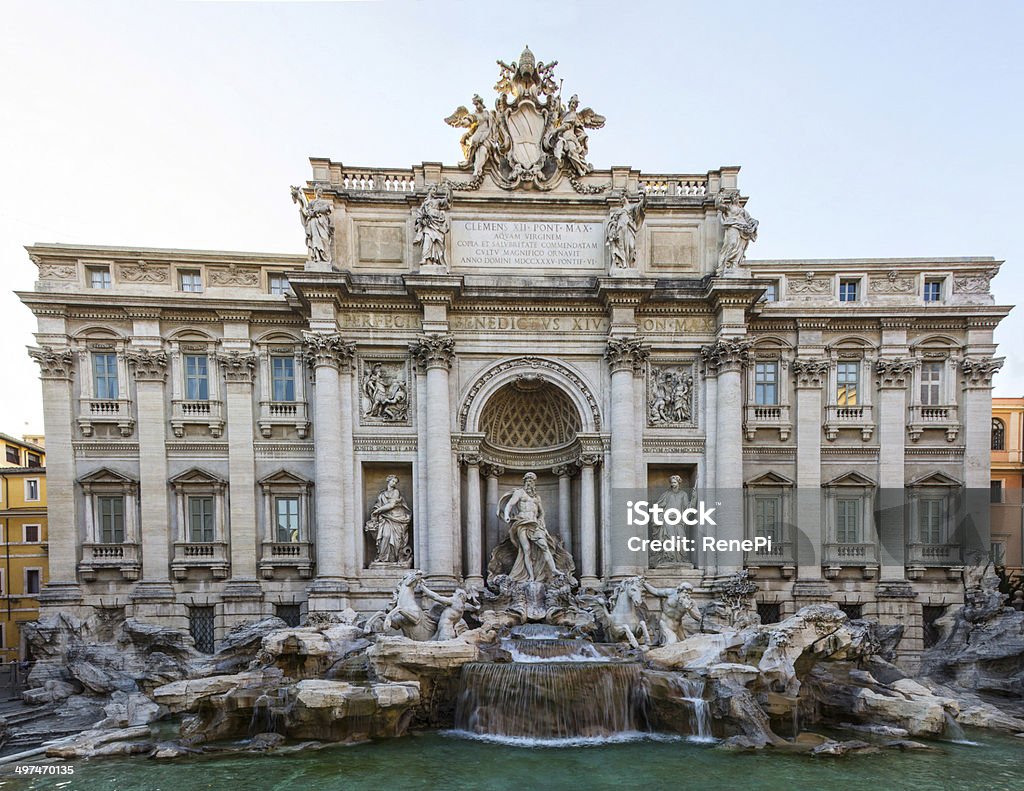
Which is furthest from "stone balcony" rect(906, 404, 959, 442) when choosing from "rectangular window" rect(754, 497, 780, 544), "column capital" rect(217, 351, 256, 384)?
"column capital" rect(217, 351, 256, 384)

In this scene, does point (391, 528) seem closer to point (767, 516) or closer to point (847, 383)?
point (767, 516)

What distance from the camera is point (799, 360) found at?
57.8 feet

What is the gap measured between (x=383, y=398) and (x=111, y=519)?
902 centimetres

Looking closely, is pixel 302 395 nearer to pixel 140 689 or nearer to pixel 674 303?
pixel 140 689

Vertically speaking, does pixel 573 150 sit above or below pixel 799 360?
above

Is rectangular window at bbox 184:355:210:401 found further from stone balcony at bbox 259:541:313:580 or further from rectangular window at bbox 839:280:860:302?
rectangular window at bbox 839:280:860:302

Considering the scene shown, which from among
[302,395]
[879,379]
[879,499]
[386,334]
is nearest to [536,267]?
[386,334]

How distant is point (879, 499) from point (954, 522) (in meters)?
2.43

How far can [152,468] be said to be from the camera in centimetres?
1658

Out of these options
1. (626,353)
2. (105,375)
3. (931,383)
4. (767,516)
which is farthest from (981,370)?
(105,375)

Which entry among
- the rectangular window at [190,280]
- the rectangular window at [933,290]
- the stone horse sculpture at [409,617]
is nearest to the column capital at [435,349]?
the stone horse sculpture at [409,617]

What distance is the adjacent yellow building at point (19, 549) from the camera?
23.2 m

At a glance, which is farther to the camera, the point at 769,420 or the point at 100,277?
the point at 769,420

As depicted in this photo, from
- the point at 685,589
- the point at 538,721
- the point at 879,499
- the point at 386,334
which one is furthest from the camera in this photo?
the point at 879,499
